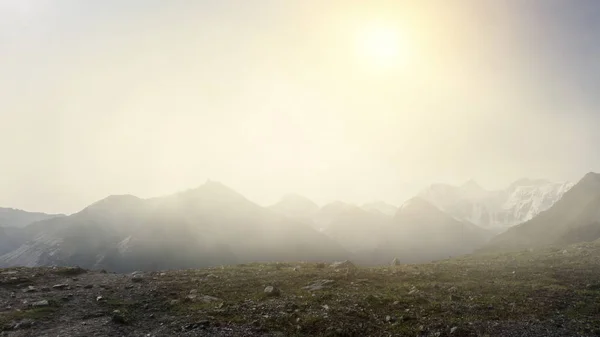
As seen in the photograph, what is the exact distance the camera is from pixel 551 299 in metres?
29.9

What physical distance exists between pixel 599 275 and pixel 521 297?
1734 cm

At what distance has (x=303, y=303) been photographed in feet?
95.2

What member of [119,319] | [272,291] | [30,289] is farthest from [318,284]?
[30,289]

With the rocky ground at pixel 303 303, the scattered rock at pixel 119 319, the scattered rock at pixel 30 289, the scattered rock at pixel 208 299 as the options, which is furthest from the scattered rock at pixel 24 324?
the scattered rock at pixel 208 299

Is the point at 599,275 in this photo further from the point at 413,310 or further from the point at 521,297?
the point at 413,310

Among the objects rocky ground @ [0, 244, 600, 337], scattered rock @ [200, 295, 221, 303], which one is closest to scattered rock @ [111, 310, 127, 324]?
rocky ground @ [0, 244, 600, 337]

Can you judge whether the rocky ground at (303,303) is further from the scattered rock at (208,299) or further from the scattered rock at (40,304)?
the scattered rock at (208,299)

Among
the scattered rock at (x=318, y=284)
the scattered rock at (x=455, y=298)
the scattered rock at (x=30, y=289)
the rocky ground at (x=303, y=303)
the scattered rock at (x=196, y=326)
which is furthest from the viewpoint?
the scattered rock at (x=318, y=284)

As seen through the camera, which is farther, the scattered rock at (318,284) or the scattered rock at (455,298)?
the scattered rock at (318,284)

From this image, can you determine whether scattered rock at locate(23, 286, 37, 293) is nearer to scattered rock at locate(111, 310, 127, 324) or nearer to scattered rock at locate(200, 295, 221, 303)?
scattered rock at locate(111, 310, 127, 324)

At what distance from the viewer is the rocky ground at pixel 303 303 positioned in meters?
23.8

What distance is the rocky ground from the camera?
78.0 ft

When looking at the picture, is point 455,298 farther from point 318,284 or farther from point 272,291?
point 272,291

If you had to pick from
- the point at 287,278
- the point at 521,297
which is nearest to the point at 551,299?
the point at 521,297
